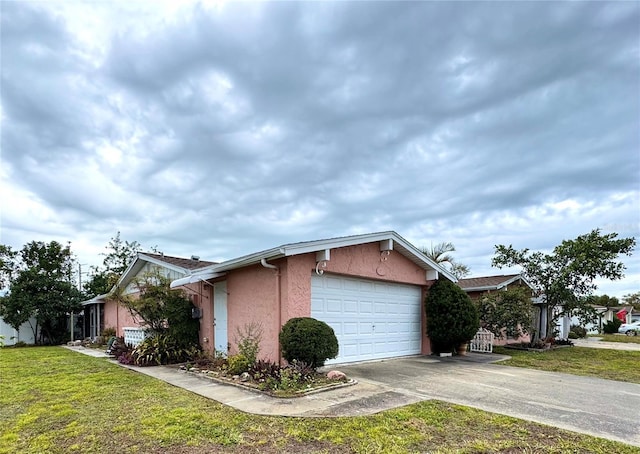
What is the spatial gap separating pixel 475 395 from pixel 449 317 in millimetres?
5491

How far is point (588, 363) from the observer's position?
477 inches

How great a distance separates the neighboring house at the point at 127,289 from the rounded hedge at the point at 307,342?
4.75m

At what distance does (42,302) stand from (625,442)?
2433 cm

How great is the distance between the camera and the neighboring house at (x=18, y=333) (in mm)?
21116

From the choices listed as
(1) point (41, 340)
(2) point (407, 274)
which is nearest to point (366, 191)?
(2) point (407, 274)

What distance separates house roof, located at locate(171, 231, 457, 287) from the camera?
8.95 metres

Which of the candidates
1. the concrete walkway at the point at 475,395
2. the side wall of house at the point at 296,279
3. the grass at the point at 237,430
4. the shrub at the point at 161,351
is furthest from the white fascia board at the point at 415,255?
the shrub at the point at 161,351

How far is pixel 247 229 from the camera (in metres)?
18.5

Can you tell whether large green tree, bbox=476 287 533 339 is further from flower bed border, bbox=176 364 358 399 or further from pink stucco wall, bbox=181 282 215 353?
pink stucco wall, bbox=181 282 215 353

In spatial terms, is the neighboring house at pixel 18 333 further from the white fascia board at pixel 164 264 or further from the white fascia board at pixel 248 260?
the white fascia board at pixel 248 260

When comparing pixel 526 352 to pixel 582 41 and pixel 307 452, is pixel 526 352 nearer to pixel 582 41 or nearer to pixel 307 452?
pixel 582 41

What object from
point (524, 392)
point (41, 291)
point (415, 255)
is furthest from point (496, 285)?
point (41, 291)

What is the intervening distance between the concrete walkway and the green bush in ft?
7.23

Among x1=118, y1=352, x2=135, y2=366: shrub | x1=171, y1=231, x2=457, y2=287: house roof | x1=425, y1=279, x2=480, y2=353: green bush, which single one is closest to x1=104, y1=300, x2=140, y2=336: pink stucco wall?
x1=118, y1=352, x2=135, y2=366: shrub
